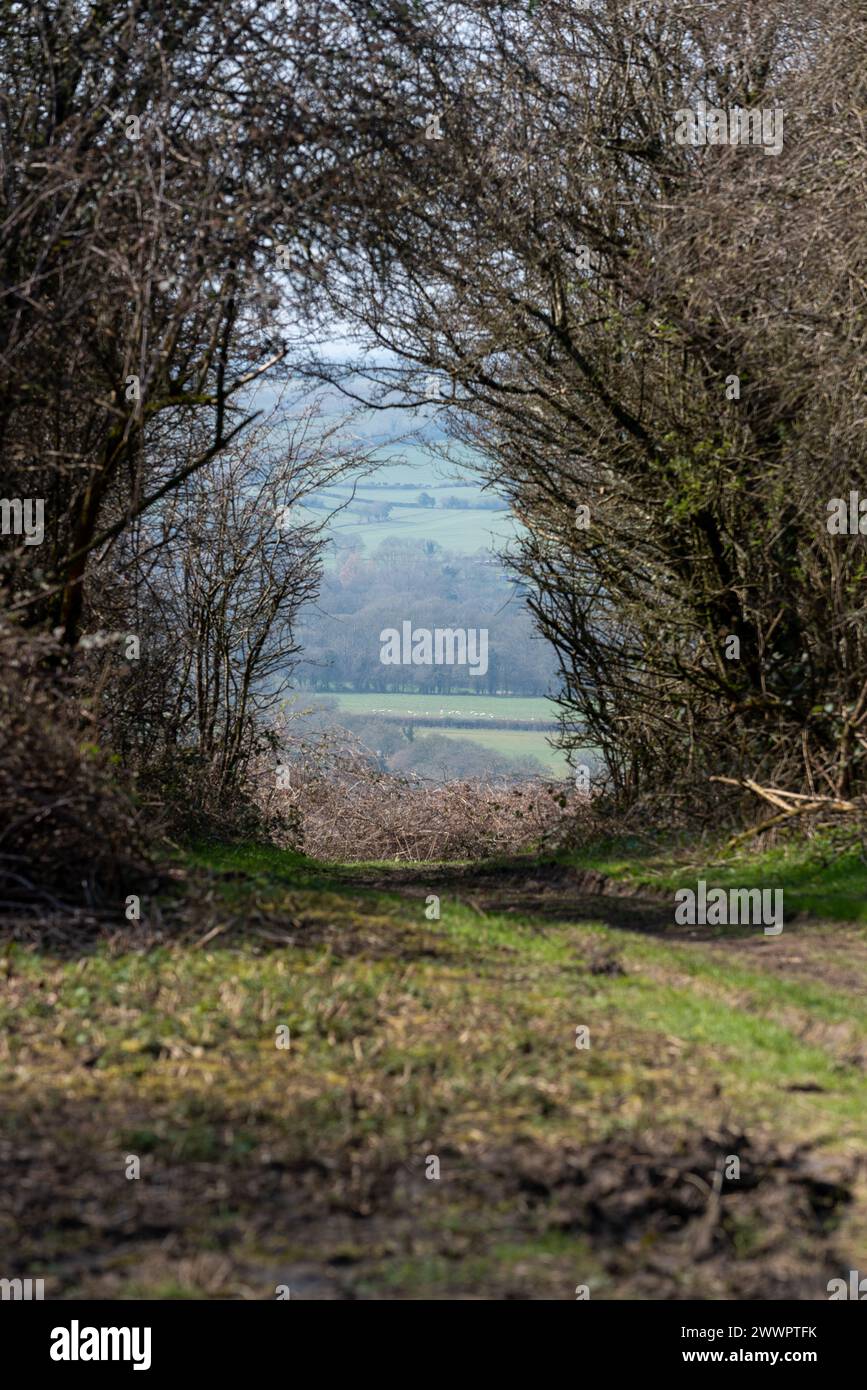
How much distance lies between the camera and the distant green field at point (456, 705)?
39.4 metres

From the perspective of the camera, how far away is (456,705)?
42.5 m

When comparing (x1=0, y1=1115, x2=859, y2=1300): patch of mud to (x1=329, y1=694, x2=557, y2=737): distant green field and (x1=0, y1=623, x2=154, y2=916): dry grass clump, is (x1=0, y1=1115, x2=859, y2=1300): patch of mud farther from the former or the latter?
(x1=329, y1=694, x2=557, y2=737): distant green field

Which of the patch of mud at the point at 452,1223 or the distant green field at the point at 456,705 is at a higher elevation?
the distant green field at the point at 456,705

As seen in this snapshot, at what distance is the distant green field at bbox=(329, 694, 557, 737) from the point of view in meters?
39.4
